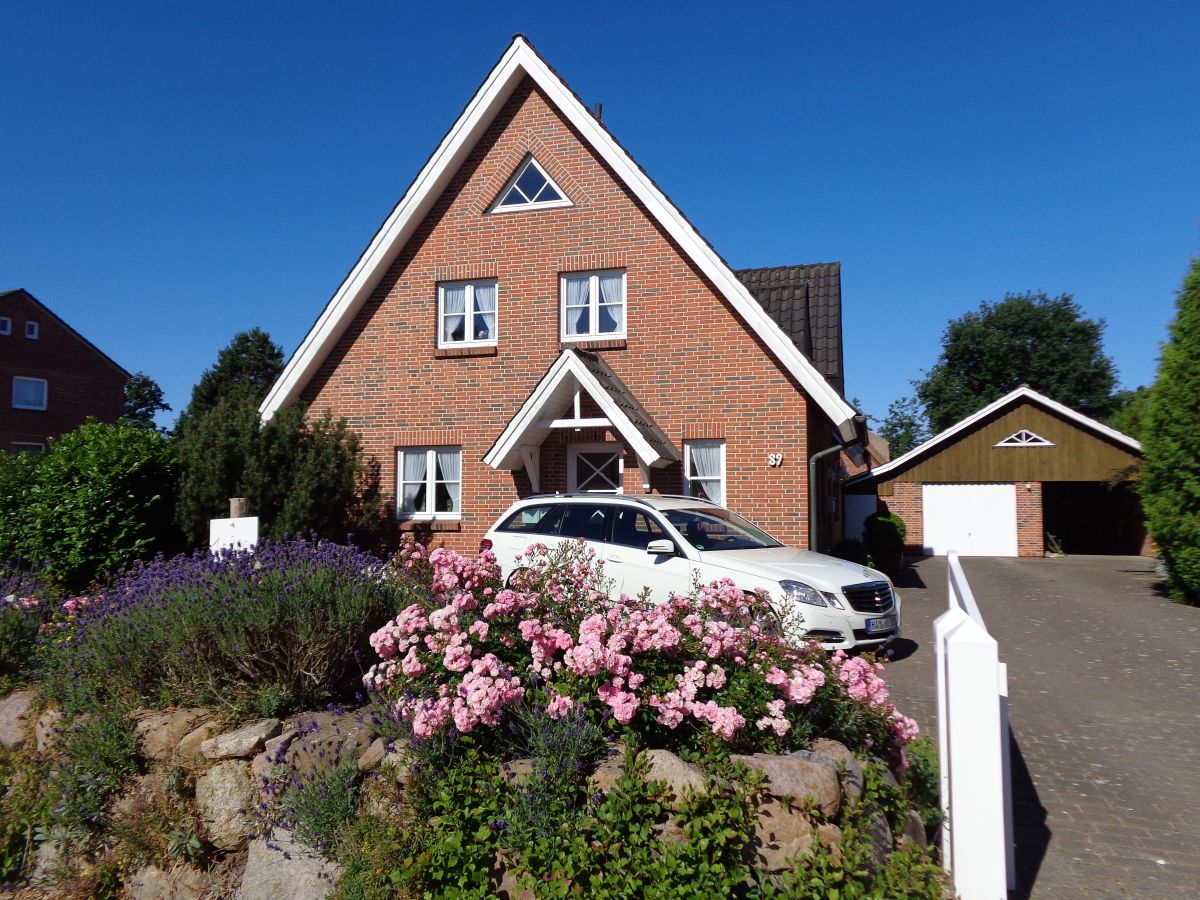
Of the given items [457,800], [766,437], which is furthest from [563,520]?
[457,800]

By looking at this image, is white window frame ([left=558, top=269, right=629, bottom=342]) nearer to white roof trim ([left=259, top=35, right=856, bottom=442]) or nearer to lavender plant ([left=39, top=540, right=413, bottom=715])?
white roof trim ([left=259, top=35, right=856, bottom=442])

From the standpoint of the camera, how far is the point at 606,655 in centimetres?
404

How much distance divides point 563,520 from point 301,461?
5.37 meters

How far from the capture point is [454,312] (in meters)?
14.8

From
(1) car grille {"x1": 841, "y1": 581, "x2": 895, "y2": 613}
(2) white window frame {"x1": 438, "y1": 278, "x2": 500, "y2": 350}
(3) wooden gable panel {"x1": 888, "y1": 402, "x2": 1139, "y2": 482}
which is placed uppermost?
(2) white window frame {"x1": 438, "y1": 278, "x2": 500, "y2": 350}

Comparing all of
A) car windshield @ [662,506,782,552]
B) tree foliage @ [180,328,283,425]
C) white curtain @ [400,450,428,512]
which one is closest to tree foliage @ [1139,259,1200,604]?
car windshield @ [662,506,782,552]

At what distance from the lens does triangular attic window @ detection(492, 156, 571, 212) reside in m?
14.3

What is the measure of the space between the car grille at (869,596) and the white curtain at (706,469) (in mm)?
4509

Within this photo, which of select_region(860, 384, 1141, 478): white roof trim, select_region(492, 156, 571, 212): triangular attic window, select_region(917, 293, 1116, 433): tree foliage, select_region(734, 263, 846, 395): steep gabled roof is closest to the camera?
select_region(492, 156, 571, 212): triangular attic window

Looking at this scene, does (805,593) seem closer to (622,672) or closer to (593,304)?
(622,672)

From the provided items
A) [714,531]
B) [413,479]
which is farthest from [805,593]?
[413,479]

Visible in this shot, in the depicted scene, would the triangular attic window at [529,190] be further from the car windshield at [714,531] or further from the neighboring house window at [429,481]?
the car windshield at [714,531]

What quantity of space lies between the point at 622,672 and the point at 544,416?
30.2 ft

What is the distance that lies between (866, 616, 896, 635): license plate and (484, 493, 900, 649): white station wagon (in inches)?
0.4
